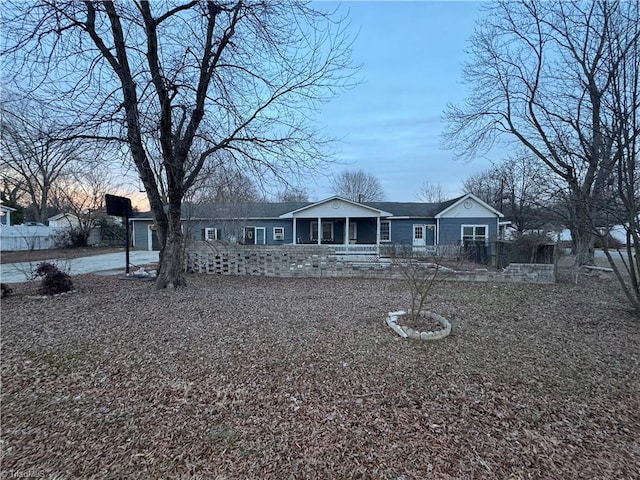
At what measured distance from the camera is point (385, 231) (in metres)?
20.6

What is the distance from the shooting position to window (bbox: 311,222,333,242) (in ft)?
69.4

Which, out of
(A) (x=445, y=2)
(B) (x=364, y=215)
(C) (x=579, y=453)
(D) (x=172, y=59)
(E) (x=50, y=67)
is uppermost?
(A) (x=445, y=2)

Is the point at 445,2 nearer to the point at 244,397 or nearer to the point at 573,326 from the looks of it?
the point at 573,326

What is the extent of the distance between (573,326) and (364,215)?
1414 centimetres

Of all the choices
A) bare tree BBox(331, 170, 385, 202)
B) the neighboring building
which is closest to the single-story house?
the neighboring building

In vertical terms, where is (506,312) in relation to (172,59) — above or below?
below

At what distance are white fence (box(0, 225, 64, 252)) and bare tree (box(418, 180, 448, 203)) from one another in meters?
38.7

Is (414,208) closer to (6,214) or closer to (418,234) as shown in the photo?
(418,234)

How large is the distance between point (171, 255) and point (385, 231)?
15391mm

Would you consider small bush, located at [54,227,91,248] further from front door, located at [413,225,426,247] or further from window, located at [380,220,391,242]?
front door, located at [413,225,426,247]

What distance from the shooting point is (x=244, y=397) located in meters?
2.70

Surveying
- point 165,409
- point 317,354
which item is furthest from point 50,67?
point 317,354

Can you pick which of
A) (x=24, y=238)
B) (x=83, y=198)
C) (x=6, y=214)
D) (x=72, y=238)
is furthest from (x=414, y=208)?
(x=6, y=214)

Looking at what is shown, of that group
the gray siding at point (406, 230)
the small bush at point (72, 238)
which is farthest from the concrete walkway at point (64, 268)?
the gray siding at point (406, 230)
